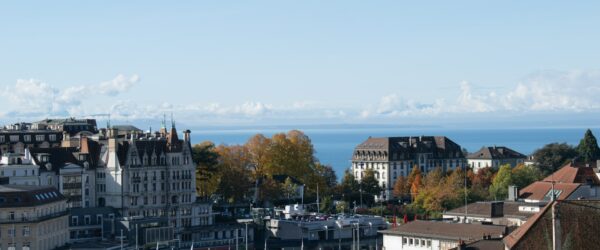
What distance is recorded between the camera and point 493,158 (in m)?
164

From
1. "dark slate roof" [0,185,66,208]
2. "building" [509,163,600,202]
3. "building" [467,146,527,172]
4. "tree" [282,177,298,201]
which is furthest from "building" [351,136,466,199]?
"dark slate roof" [0,185,66,208]

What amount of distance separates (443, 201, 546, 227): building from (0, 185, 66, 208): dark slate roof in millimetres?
29515

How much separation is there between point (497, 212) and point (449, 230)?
1351cm

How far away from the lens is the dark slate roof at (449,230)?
71.7m

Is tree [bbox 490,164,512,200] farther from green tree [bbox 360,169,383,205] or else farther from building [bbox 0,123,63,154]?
building [bbox 0,123,63,154]

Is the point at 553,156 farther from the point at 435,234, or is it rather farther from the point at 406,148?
the point at 435,234

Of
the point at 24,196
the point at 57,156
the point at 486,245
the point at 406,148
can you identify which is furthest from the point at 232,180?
the point at 486,245

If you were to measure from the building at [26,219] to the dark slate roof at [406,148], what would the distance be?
229 feet

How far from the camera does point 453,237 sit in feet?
242

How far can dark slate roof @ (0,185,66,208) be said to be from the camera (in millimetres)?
84812

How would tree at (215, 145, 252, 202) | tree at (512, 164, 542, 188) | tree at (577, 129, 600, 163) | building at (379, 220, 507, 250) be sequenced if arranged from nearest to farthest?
building at (379, 220, 507, 250)
tree at (215, 145, 252, 202)
tree at (512, 164, 542, 188)
tree at (577, 129, 600, 163)

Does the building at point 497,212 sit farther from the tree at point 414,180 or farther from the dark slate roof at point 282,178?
the tree at point 414,180

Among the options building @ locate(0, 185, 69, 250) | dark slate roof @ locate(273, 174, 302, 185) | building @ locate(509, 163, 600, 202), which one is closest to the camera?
building @ locate(0, 185, 69, 250)

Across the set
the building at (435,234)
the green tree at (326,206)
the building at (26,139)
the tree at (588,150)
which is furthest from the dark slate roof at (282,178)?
the building at (435,234)
